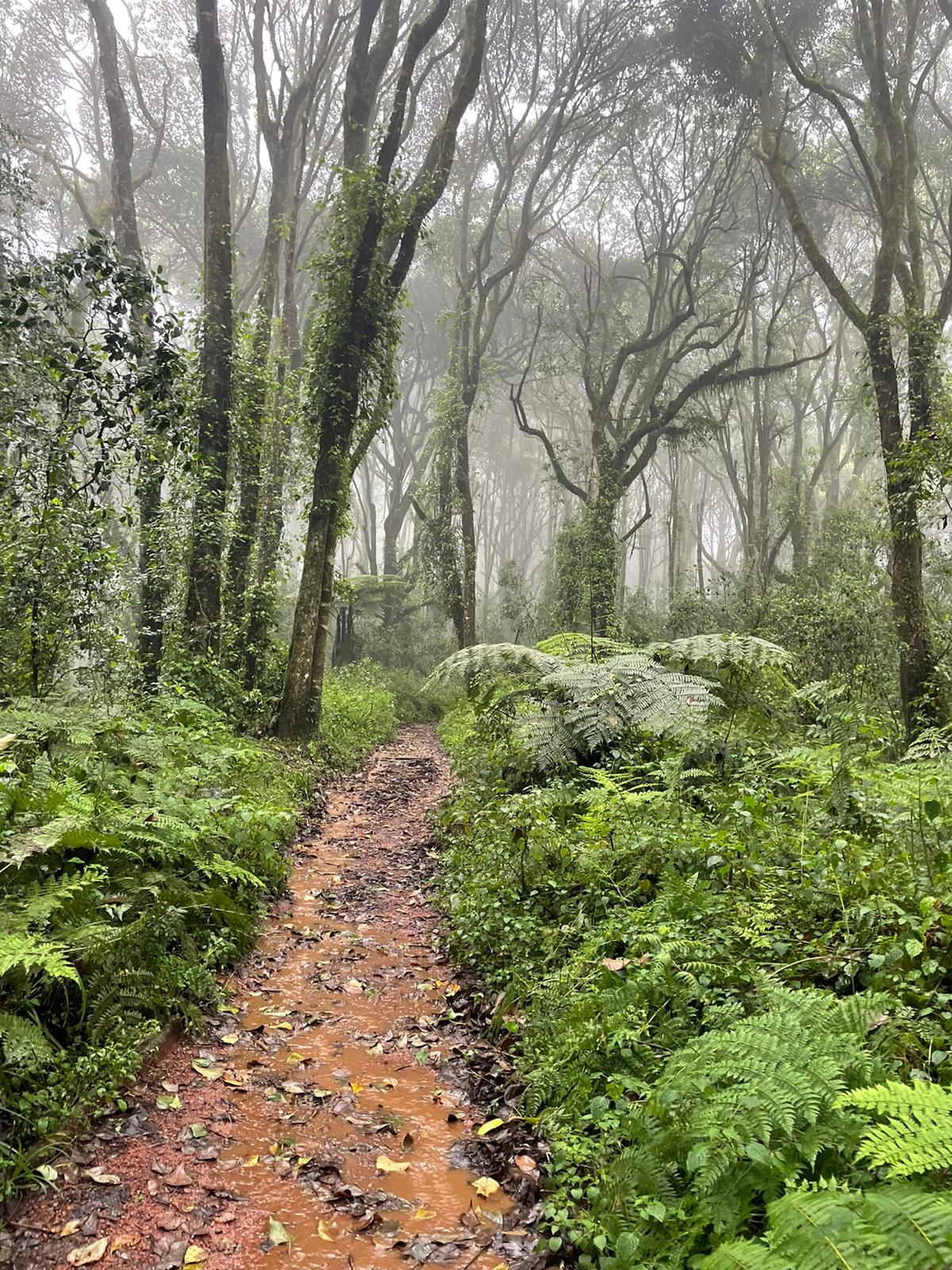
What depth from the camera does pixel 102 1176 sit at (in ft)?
9.34

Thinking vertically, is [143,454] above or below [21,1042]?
above

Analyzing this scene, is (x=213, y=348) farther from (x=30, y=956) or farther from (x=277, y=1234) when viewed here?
(x=277, y=1234)

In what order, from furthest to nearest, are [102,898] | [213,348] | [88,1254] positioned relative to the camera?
[213,348] → [102,898] → [88,1254]

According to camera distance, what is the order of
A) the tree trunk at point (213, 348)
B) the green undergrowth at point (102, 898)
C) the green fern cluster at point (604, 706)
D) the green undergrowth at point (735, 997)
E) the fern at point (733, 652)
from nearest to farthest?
the green undergrowth at point (735, 997) < the green undergrowth at point (102, 898) < the green fern cluster at point (604, 706) < the fern at point (733, 652) < the tree trunk at point (213, 348)

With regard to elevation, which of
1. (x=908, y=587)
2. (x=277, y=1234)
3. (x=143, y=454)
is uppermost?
(x=143, y=454)

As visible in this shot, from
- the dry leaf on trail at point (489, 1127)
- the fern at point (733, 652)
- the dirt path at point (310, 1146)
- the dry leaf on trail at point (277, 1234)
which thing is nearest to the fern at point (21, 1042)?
the dirt path at point (310, 1146)

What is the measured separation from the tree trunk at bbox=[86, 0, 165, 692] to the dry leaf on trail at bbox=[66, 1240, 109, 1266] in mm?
5778

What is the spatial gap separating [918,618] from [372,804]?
762cm

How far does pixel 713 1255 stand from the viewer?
1875mm

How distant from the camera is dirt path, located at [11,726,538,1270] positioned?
105 inches

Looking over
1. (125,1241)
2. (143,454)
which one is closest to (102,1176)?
(125,1241)

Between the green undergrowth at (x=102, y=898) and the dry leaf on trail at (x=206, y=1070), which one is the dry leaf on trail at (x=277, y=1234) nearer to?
the green undergrowth at (x=102, y=898)

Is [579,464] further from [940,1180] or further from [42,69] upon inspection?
[940,1180]

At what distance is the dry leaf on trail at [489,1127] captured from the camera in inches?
133
